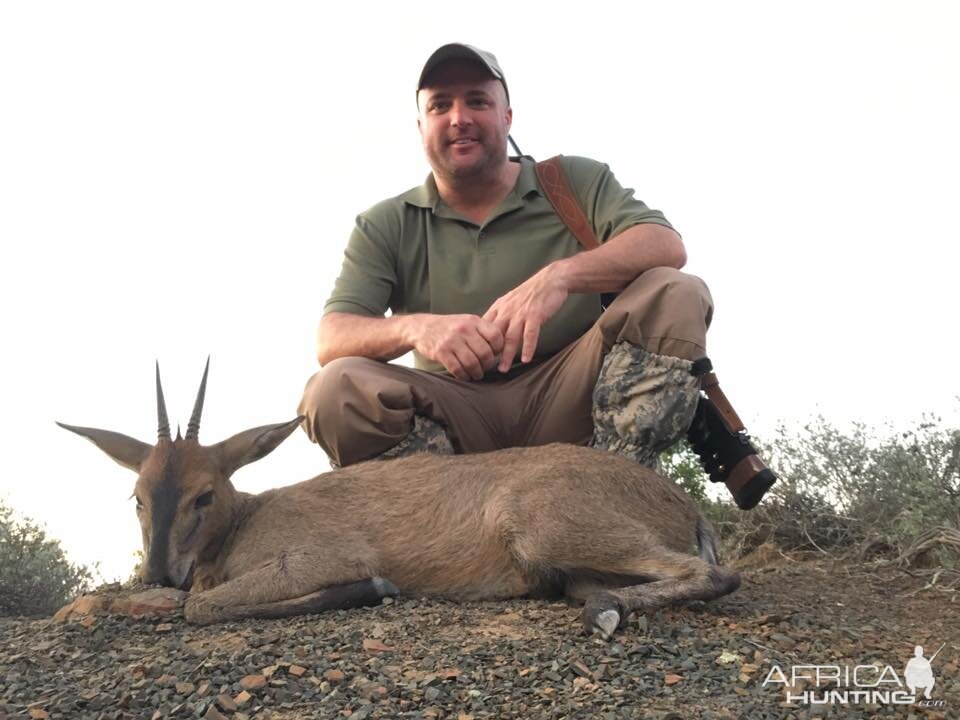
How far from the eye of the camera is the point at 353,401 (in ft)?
23.8

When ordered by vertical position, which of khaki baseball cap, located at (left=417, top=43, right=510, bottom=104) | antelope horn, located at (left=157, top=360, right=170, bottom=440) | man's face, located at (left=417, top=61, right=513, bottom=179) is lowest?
antelope horn, located at (left=157, top=360, right=170, bottom=440)

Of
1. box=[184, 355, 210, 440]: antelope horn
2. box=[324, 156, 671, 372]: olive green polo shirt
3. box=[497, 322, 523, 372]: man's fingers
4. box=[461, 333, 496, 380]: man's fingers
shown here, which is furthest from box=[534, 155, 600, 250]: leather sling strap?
box=[184, 355, 210, 440]: antelope horn

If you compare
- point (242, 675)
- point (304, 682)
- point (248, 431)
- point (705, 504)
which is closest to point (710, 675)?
point (304, 682)

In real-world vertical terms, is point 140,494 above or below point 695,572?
above

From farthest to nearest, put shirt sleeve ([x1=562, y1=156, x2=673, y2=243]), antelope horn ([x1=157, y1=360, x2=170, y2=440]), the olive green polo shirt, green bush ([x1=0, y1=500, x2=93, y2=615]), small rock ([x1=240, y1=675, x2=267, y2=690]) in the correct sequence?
green bush ([x1=0, y1=500, x2=93, y2=615]), the olive green polo shirt, shirt sleeve ([x1=562, y1=156, x2=673, y2=243]), antelope horn ([x1=157, y1=360, x2=170, y2=440]), small rock ([x1=240, y1=675, x2=267, y2=690])

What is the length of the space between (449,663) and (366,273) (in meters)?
4.18

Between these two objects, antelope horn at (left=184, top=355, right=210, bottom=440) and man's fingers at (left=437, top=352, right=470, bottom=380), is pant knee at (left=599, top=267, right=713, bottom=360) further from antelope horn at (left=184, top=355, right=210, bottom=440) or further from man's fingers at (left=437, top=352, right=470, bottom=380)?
antelope horn at (left=184, top=355, right=210, bottom=440)

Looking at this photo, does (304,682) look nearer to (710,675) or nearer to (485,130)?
(710,675)

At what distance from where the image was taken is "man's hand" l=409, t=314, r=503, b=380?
21.6 feet

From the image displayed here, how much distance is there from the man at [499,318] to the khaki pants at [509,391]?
0.01 meters

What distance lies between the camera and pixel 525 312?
21.5 ft

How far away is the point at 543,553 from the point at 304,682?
5.22 feet

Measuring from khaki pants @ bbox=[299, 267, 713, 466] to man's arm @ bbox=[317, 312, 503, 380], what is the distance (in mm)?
198

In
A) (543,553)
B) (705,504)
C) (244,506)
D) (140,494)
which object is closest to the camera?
(543,553)
